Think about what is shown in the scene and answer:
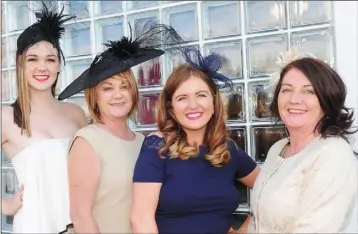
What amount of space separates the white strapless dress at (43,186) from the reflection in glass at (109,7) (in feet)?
3.58

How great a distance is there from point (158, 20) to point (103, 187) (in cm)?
117

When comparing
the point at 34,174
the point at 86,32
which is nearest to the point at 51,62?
the point at 34,174

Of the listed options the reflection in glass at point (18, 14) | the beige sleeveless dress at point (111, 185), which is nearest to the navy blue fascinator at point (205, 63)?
the beige sleeveless dress at point (111, 185)

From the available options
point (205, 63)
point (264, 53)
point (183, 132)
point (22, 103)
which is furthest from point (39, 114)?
point (264, 53)

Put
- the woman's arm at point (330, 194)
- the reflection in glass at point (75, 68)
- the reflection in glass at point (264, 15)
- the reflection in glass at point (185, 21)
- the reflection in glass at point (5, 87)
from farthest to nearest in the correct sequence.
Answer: the reflection in glass at point (5, 87), the reflection in glass at point (75, 68), the reflection in glass at point (185, 21), the reflection in glass at point (264, 15), the woman's arm at point (330, 194)

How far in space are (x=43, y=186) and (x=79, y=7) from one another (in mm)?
1366

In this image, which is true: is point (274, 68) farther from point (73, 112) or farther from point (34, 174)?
point (34, 174)

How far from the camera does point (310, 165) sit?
169 cm

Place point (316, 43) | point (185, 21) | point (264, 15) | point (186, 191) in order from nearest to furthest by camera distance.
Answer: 1. point (186, 191)
2. point (316, 43)
3. point (264, 15)
4. point (185, 21)

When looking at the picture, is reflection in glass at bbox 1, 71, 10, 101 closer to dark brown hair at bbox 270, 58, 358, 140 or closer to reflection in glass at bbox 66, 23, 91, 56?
reflection in glass at bbox 66, 23, 91, 56

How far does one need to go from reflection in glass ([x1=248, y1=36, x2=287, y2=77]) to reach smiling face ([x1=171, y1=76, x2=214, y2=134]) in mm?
643

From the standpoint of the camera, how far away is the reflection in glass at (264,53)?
246 centimetres

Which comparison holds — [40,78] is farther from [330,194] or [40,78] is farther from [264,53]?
[330,194]

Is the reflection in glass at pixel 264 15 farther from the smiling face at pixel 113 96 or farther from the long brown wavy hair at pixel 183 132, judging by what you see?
Answer: the smiling face at pixel 113 96
